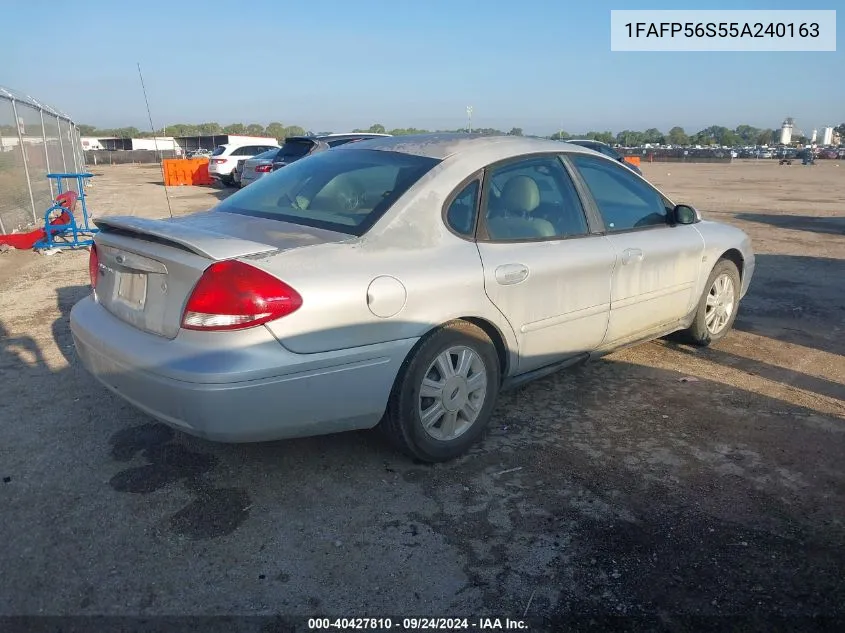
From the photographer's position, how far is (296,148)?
14.2 m

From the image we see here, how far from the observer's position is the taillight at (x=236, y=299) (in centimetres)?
262

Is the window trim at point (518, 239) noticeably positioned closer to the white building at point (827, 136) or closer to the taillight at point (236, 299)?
the taillight at point (236, 299)

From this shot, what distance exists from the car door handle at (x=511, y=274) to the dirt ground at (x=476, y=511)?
874mm

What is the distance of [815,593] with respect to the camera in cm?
239

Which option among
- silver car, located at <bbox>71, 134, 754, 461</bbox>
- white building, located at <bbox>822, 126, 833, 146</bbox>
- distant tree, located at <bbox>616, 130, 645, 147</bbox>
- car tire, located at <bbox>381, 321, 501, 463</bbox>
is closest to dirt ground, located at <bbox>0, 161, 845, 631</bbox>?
car tire, located at <bbox>381, 321, 501, 463</bbox>

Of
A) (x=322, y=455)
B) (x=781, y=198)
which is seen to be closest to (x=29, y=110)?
(x=322, y=455)

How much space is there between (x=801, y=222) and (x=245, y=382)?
1350cm

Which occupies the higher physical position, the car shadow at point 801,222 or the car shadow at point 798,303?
the car shadow at point 801,222

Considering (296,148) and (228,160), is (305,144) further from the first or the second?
(228,160)

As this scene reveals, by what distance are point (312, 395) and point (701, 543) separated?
1.69m

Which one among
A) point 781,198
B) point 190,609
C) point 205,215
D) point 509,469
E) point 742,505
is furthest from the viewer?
point 781,198

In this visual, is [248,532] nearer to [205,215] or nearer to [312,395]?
[312,395]

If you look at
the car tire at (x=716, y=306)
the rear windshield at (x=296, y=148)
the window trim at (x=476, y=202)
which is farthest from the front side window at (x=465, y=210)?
the rear windshield at (x=296, y=148)

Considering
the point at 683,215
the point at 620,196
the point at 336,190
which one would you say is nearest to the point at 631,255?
the point at 620,196
